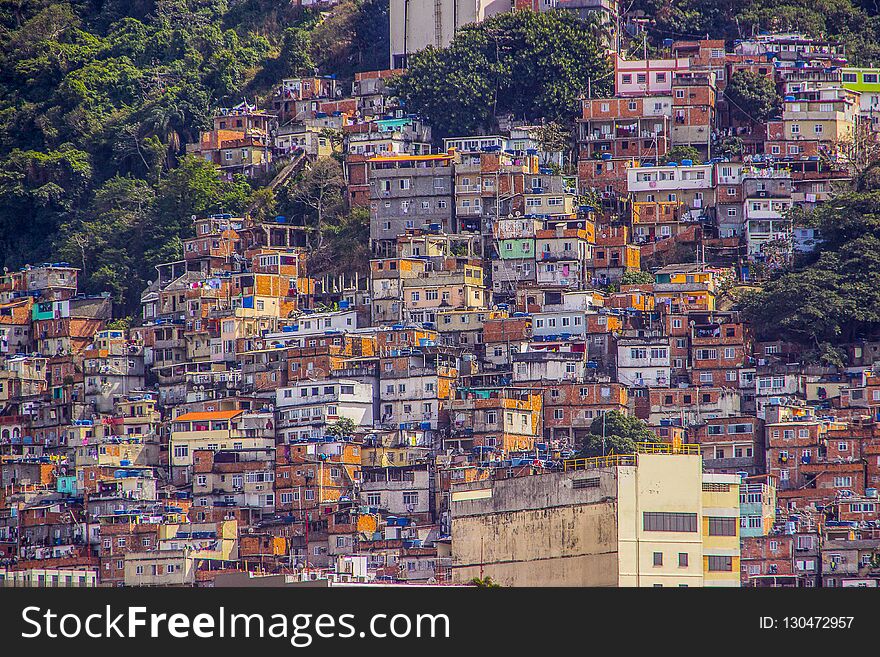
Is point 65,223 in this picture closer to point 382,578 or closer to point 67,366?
point 67,366

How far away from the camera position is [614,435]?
240ft

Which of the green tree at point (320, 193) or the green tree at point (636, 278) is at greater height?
the green tree at point (320, 193)

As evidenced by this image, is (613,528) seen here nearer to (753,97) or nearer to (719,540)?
(719,540)

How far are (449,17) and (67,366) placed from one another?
2212 centimetres

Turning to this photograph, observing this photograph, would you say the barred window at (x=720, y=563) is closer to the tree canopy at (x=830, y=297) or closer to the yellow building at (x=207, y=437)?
the tree canopy at (x=830, y=297)

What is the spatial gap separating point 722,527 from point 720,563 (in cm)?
75

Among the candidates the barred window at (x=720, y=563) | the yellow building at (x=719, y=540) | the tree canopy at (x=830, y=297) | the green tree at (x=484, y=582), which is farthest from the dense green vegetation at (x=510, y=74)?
the barred window at (x=720, y=563)

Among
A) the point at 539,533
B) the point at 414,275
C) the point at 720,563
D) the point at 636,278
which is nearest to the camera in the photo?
the point at 720,563

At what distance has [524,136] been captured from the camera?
9038 cm

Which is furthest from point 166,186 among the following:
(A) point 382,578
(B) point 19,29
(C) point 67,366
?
(A) point 382,578

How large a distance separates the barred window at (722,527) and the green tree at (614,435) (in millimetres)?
20519

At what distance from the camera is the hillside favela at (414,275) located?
239 feet

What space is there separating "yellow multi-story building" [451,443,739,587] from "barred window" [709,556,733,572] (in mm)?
29

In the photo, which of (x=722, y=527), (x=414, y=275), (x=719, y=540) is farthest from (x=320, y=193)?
(x=719, y=540)
